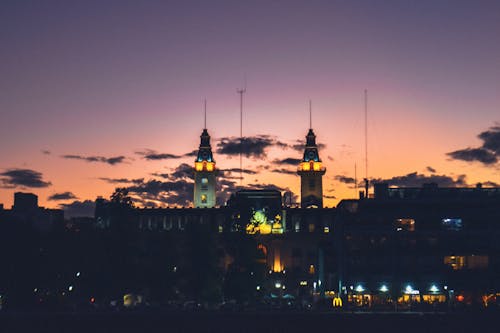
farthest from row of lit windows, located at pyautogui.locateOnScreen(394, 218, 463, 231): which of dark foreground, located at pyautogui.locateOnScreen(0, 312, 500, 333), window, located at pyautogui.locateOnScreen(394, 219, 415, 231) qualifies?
dark foreground, located at pyautogui.locateOnScreen(0, 312, 500, 333)

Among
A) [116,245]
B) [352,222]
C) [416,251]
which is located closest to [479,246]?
[416,251]

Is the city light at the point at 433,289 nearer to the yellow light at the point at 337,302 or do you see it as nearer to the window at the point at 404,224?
the window at the point at 404,224

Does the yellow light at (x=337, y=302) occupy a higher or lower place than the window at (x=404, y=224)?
lower

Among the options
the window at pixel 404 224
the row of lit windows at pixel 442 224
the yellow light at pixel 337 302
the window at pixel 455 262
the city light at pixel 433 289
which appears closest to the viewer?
the yellow light at pixel 337 302

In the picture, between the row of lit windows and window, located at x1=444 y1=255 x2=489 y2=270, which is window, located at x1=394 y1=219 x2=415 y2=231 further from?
window, located at x1=444 y1=255 x2=489 y2=270

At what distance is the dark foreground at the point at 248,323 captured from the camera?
111062mm

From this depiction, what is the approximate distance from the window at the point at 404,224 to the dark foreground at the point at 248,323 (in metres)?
45.6

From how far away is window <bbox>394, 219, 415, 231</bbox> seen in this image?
7569 inches

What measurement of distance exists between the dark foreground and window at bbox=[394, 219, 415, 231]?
1795 inches

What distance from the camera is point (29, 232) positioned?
19750cm

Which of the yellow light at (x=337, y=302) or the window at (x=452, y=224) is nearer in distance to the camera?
the yellow light at (x=337, y=302)

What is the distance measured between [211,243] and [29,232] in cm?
3552

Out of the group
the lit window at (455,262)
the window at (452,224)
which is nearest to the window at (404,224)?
the window at (452,224)

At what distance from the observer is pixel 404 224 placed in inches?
7603
